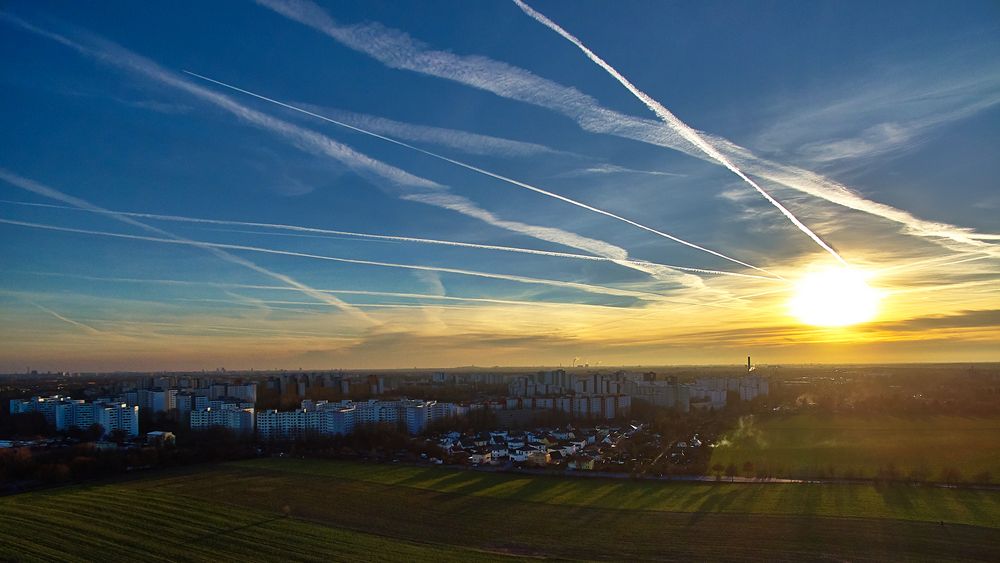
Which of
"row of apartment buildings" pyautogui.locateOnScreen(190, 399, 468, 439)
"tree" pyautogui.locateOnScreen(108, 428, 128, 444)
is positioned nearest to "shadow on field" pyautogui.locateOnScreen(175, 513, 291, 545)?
"row of apartment buildings" pyautogui.locateOnScreen(190, 399, 468, 439)

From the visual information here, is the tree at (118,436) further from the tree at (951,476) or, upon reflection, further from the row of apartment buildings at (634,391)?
the tree at (951,476)

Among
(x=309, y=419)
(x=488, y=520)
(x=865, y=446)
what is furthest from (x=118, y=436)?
(x=865, y=446)

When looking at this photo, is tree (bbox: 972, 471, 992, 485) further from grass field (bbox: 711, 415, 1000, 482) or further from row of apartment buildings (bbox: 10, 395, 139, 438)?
row of apartment buildings (bbox: 10, 395, 139, 438)

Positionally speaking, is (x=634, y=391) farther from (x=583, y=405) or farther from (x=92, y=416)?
(x=92, y=416)

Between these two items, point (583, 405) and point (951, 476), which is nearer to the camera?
point (951, 476)

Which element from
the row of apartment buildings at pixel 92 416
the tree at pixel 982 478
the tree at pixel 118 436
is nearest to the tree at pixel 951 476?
the tree at pixel 982 478
